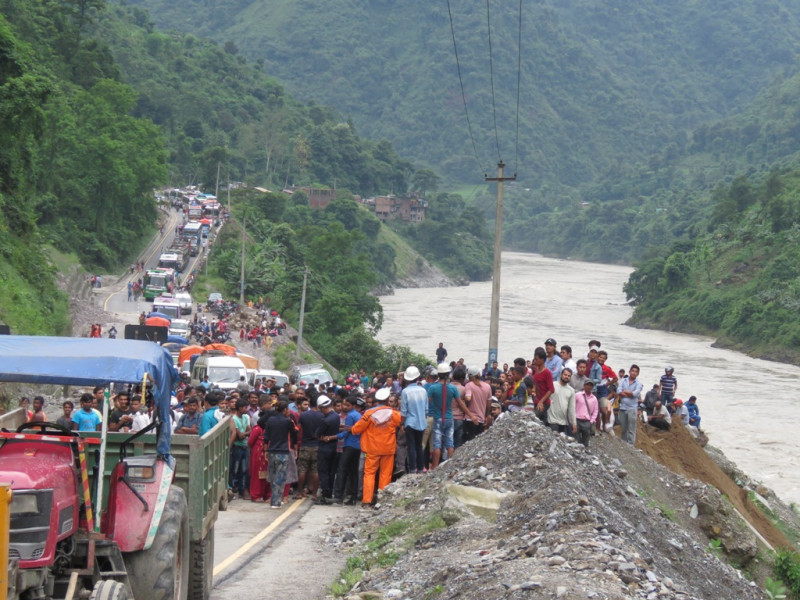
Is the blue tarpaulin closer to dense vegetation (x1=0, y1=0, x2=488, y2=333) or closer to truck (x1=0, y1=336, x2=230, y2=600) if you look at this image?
truck (x1=0, y1=336, x2=230, y2=600)

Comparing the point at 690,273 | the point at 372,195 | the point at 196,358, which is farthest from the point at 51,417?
the point at 372,195

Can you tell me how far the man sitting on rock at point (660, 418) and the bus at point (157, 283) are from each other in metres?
42.6

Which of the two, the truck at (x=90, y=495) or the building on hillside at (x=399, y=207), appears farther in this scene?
the building on hillside at (x=399, y=207)

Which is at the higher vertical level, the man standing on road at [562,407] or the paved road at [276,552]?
the man standing on road at [562,407]

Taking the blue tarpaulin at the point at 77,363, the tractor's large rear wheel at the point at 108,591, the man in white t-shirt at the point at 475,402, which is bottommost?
the man in white t-shirt at the point at 475,402

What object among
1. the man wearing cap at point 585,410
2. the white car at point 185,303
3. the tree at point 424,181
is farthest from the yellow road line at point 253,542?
the tree at point 424,181

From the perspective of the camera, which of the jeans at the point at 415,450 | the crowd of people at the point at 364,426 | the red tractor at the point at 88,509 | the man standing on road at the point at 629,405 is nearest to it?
the red tractor at the point at 88,509

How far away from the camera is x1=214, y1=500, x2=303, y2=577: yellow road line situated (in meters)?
9.88

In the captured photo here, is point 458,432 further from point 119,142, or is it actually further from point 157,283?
point 119,142

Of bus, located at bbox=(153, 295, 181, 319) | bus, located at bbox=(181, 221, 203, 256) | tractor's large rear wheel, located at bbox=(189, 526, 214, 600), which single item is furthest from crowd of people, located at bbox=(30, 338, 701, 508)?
bus, located at bbox=(181, 221, 203, 256)

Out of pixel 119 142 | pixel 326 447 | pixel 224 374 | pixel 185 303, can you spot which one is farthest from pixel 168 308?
pixel 326 447

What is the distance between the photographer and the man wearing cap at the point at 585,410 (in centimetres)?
1469

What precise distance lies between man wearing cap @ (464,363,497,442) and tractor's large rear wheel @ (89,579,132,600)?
29.6ft

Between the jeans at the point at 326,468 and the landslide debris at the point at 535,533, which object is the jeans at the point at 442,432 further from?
the jeans at the point at 326,468
